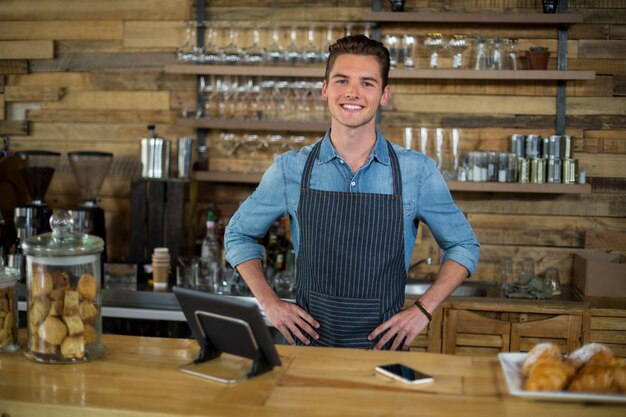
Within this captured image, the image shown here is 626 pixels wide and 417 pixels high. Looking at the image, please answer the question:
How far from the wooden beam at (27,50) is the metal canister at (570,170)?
299cm

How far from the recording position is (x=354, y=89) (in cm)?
283

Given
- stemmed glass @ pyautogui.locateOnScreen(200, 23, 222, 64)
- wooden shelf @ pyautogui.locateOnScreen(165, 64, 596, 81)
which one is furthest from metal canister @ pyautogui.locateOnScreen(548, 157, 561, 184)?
stemmed glass @ pyautogui.locateOnScreen(200, 23, 222, 64)

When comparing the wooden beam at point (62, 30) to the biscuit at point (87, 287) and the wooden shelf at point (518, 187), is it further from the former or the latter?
the biscuit at point (87, 287)

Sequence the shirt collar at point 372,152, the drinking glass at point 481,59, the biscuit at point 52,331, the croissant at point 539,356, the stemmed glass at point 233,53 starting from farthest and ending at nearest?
the stemmed glass at point 233,53 < the drinking glass at point 481,59 < the shirt collar at point 372,152 < the biscuit at point 52,331 < the croissant at point 539,356

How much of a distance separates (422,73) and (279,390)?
2850 mm

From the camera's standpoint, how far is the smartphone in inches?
83.9

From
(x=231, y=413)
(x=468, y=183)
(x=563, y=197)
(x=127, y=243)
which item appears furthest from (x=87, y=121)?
(x=231, y=413)

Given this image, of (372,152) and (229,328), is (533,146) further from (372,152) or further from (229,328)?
(229,328)

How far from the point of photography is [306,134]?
4.93 meters

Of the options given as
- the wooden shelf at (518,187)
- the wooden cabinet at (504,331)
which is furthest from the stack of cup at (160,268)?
the wooden shelf at (518,187)

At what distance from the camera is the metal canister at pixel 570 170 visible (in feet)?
15.0

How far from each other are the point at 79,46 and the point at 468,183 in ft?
7.86

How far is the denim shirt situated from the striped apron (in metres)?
0.05

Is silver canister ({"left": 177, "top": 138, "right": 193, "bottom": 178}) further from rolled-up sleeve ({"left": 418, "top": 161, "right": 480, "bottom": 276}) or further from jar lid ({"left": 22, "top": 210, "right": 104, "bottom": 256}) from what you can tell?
jar lid ({"left": 22, "top": 210, "right": 104, "bottom": 256})
